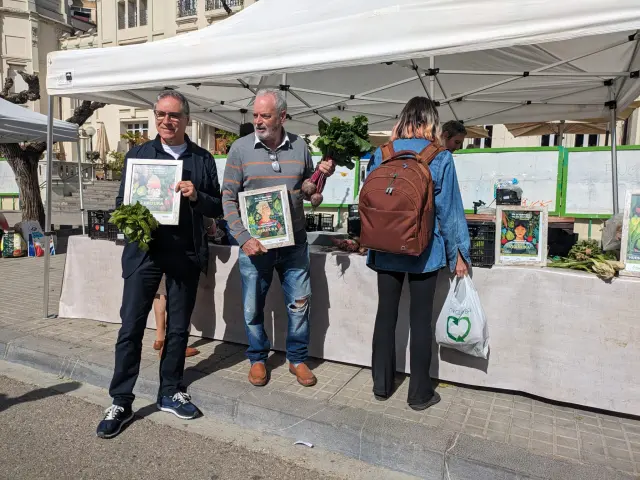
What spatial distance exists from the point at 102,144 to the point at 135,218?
26.7 m

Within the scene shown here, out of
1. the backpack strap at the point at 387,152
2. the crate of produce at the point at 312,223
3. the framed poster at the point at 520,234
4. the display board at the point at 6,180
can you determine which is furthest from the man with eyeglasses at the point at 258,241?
the display board at the point at 6,180

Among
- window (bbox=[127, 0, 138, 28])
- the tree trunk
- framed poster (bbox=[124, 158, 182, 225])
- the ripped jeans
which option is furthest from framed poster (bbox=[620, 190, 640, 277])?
window (bbox=[127, 0, 138, 28])

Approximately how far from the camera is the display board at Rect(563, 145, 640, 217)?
355 inches

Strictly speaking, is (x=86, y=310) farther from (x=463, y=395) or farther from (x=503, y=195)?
(x=503, y=195)

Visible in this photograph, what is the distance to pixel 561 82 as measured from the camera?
15.8ft

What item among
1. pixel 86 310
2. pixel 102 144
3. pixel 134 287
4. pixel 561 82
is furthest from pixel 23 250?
pixel 102 144

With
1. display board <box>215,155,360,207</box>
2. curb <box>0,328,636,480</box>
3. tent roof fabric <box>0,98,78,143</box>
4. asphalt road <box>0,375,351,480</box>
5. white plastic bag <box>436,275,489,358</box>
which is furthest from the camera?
display board <box>215,155,360,207</box>

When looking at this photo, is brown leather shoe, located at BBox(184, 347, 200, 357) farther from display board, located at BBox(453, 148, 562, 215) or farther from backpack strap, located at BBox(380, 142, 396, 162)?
display board, located at BBox(453, 148, 562, 215)

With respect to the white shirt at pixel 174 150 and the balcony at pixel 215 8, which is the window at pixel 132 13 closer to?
the balcony at pixel 215 8

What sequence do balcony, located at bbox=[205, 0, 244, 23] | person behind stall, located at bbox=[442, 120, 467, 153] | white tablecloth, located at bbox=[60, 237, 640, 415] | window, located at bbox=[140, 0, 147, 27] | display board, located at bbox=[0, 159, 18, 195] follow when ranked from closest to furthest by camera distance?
white tablecloth, located at bbox=[60, 237, 640, 415] < person behind stall, located at bbox=[442, 120, 467, 153] < display board, located at bbox=[0, 159, 18, 195] < balcony, located at bbox=[205, 0, 244, 23] < window, located at bbox=[140, 0, 147, 27]

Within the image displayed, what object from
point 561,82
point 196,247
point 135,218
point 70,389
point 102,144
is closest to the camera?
point 135,218

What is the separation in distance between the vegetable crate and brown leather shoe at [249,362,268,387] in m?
1.67

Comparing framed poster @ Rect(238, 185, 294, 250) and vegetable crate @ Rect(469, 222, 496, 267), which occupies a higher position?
framed poster @ Rect(238, 185, 294, 250)

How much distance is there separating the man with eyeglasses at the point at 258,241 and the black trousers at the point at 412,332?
0.57m
